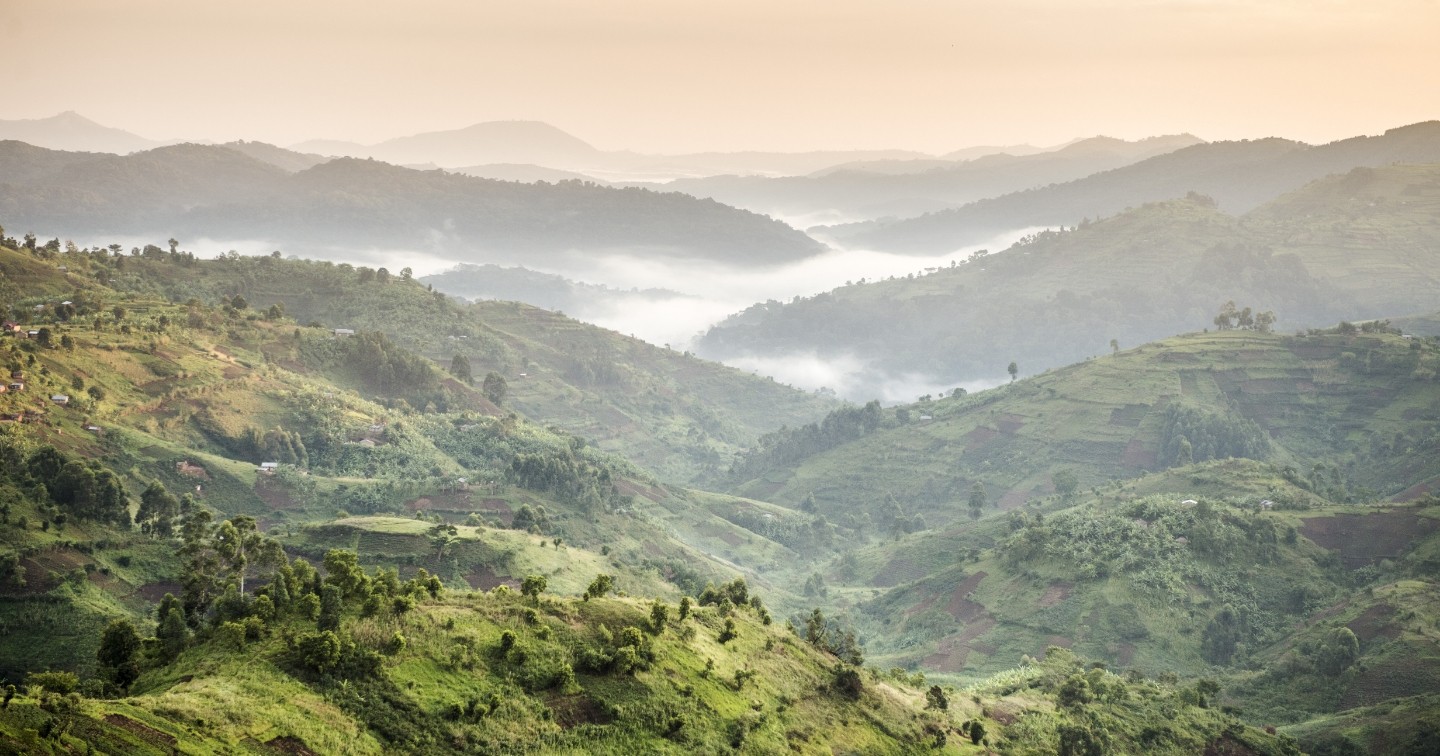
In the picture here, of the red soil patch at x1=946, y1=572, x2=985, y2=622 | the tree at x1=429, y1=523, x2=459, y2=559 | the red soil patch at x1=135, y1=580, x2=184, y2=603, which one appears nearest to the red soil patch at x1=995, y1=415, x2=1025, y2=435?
the red soil patch at x1=946, y1=572, x2=985, y2=622

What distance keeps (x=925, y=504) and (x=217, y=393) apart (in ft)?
372

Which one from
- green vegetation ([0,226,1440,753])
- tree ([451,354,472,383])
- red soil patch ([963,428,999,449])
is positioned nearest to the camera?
green vegetation ([0,226,1440,753])

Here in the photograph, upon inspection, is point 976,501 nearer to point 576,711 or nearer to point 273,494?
point 273,494

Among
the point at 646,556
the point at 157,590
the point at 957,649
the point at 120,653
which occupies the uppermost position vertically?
the point at 120,653

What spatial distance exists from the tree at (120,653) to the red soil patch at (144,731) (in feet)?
30.3

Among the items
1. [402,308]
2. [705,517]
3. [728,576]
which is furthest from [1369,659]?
[402,308]

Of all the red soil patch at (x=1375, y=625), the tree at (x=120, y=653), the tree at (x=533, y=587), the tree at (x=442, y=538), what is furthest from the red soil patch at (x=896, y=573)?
the tree at (x=120, y=653)

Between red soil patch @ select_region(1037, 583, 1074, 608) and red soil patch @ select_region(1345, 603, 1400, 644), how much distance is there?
2585 cm

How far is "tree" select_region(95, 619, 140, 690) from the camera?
35938 mm

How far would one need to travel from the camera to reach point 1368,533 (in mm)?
104812

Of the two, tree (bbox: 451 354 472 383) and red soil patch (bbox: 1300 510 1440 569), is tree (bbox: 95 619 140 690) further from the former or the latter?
tree (bbox: 451 354 472 383)

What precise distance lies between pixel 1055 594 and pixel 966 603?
11532 millimetres

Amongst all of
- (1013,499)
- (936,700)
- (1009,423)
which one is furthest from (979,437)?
(936,700)

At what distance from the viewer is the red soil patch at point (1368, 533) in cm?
10225
